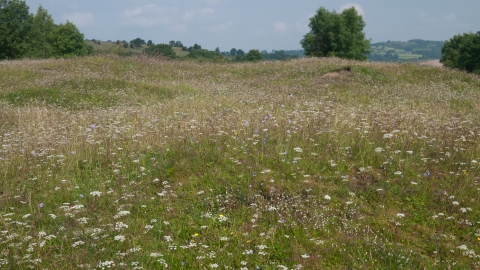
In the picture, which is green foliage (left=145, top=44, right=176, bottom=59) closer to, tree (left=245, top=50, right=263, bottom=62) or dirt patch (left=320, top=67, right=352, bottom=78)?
dirt patch (left=320, top=67, right=352, bottom=78)

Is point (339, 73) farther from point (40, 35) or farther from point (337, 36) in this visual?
point (40, 35)

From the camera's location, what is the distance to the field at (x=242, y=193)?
4285 mm

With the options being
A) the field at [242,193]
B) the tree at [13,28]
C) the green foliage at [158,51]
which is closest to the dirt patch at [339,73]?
the field at [242,193]

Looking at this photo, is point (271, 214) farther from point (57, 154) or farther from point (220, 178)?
point (57, 154)

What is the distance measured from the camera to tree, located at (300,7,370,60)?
51812 mm

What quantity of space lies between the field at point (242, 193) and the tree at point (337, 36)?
1770 inches

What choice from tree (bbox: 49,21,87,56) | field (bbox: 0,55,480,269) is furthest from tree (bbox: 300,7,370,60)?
field (bbox: 0,55,480,269)

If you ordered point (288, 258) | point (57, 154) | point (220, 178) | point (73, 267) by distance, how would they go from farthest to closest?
1. point (57, 154)
2. point (220, 178)
3. point (288, 258)
4. point (73, 267)

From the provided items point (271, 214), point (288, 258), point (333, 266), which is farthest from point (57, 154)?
point (333, 266)

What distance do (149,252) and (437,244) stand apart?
3814mm

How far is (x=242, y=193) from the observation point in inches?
226

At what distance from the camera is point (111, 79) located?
65.8 ft

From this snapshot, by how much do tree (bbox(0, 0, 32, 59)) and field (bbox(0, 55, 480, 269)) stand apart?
A: 144ft

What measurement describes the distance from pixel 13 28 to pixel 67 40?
1908 centimetres
